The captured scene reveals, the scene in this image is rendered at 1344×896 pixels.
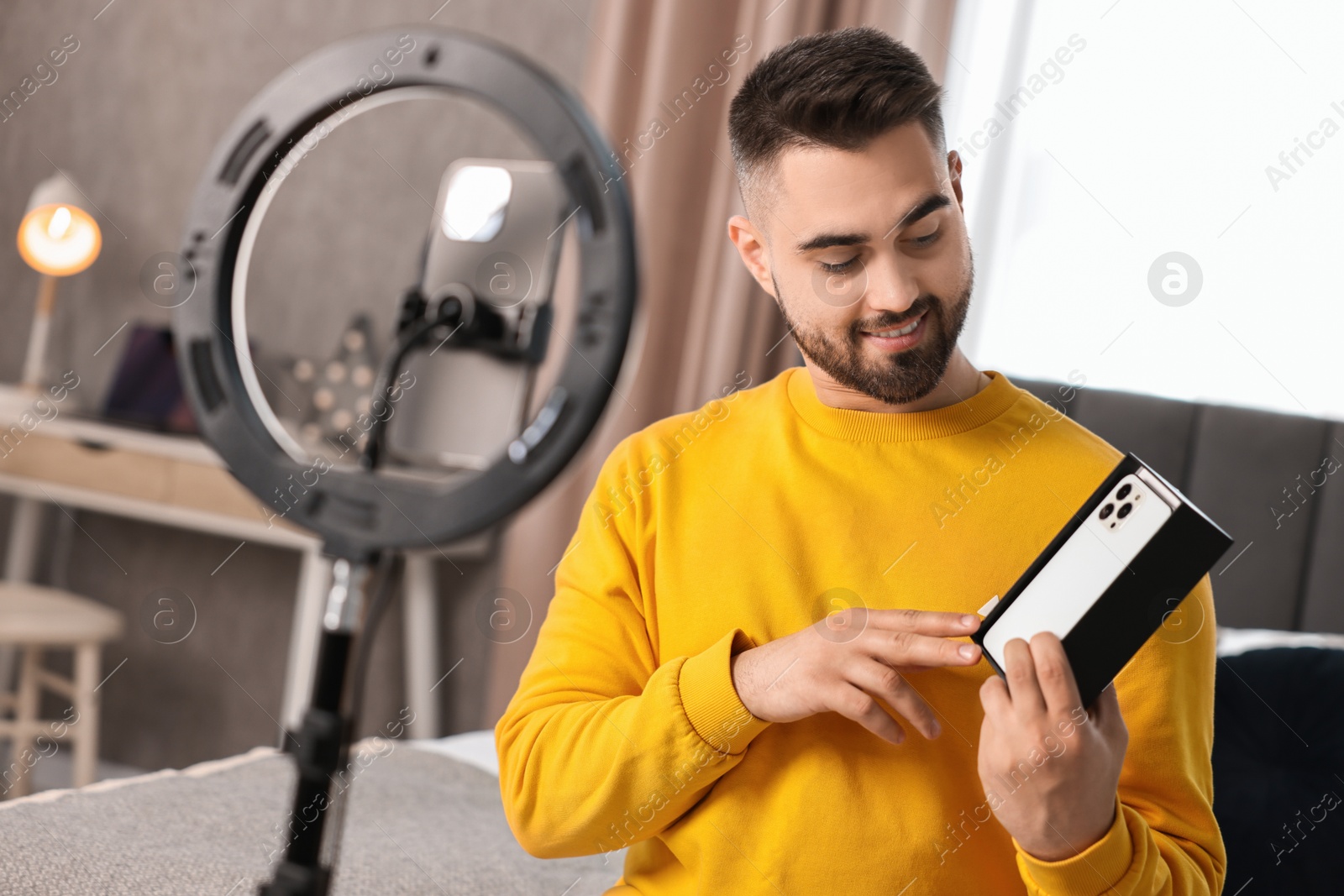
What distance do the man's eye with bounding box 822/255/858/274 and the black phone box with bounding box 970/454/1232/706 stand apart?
0.22 meters

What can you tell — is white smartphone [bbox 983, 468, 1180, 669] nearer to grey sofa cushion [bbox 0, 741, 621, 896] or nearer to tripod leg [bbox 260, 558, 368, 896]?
tripod leg [bbox 260, 558, 368, 896]

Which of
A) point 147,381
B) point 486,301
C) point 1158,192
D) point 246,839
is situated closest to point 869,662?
point 486,301

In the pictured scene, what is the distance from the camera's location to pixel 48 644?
2061 millimetres

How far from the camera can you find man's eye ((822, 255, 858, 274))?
727mm

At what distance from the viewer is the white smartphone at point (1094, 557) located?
1.88 ft

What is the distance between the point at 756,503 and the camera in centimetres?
78

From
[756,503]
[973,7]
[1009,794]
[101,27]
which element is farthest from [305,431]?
[1009,794]

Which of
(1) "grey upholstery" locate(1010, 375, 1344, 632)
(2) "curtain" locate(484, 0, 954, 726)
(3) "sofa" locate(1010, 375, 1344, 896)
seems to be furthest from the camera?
(2) "curtain" locate(484, 0, 954, 726)

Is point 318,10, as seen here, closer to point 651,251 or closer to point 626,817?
point 651,251

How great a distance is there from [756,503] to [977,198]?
1.12 m

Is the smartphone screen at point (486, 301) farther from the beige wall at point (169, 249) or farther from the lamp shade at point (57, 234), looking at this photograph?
the lamp shade at point (57, 234)

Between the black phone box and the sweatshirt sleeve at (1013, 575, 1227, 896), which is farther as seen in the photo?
the sweatshirt sleeve at (1013, 575, 1227, 896)

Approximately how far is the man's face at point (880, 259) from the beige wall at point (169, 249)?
5.27ft

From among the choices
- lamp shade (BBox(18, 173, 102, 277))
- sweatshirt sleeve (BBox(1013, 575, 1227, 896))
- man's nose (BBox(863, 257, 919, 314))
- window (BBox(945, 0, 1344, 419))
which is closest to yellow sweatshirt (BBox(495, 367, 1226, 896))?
sweatshirt sleeve (BBox(1013, 575, 1227, 896))
